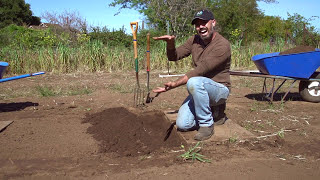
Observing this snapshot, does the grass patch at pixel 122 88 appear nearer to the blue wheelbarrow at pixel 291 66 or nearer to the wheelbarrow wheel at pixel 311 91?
the blue wheelbarrow at pixel 291 66

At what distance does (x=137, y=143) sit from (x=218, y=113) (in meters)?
1.16

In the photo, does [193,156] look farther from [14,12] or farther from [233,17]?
[14,12]

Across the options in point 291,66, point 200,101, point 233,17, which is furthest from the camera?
point 233,17

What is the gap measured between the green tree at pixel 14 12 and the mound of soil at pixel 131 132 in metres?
31.4

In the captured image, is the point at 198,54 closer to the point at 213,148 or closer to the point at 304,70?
the point at 213,148

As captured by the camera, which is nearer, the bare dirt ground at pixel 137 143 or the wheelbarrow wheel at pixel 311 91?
the bare dirt ground at pixel 137 143

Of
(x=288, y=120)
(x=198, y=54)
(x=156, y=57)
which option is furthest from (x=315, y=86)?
(x=156, y=57)

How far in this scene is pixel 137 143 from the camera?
3490mm

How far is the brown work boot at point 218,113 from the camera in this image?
12.4 ft

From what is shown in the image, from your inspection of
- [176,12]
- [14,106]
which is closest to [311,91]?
[14,106]

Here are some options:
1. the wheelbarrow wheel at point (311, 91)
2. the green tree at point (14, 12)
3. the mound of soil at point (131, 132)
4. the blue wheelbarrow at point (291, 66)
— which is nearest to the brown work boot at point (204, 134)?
the mound of soil at point (131, 132)

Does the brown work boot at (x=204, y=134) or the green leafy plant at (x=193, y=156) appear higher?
the brown work boot at (x=204, y=134)

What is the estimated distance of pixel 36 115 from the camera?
4.63 metres

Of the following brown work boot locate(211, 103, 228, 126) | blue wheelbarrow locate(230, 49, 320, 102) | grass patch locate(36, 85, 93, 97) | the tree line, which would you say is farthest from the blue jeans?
the tree line
